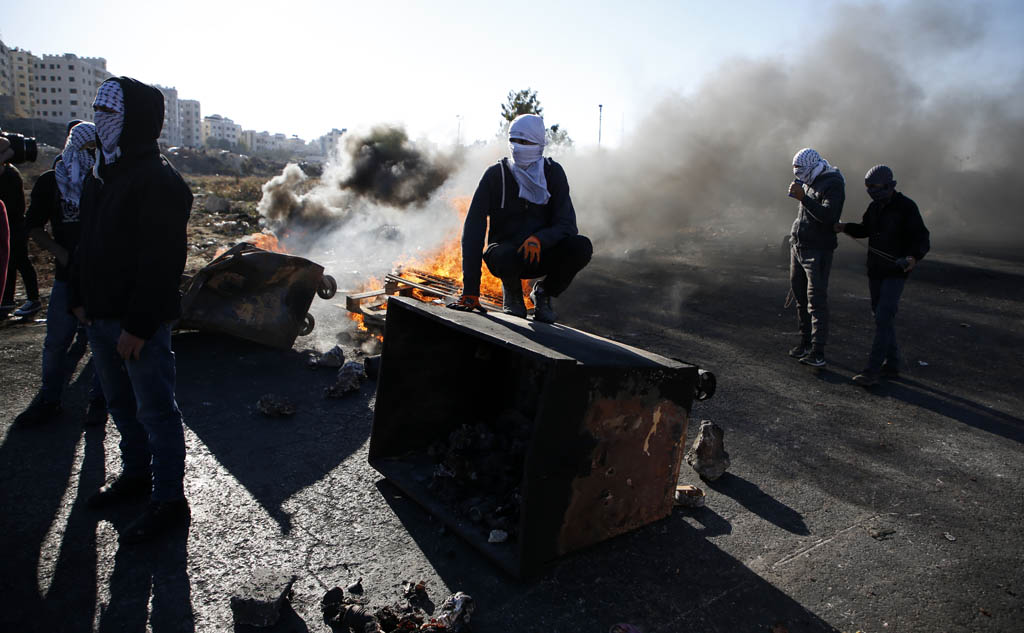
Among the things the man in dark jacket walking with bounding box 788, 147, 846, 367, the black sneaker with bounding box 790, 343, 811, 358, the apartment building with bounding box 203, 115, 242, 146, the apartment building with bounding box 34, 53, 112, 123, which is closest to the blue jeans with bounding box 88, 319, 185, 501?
the man in dark jacket walking with bounding box 788, 147, 846, 367

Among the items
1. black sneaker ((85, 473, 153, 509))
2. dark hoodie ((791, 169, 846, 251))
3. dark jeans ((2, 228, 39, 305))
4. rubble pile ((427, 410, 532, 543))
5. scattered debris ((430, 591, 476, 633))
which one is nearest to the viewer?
scattered debris ((430, 591, 476, 633))

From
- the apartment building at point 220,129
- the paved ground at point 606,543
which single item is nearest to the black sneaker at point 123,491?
the paved ground at point 606,543

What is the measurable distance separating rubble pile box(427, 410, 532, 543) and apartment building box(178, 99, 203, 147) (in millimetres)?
137316

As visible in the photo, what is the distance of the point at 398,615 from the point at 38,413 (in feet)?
10.4

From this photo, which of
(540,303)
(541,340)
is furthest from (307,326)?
(541,340)

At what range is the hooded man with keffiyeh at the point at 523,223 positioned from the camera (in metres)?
3.67

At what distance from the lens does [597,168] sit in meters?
16.4

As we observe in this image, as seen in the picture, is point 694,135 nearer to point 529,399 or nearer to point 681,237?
point 681,237

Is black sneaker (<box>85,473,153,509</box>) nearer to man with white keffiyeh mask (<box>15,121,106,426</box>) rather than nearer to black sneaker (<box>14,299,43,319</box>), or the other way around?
man with white keffiyeh mask (<box>15,121,106,426</box>)

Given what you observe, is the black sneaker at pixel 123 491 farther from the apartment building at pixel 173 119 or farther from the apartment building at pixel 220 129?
the apartment building at pixel 220 129

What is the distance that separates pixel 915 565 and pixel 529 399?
2043mm

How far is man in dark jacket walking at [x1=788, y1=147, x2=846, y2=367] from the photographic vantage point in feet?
17.6

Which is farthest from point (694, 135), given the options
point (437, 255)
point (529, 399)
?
point (529, 399)

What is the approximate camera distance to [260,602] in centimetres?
217
